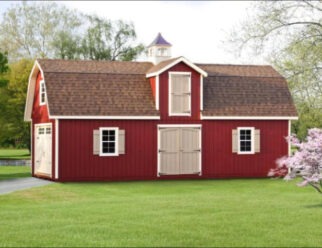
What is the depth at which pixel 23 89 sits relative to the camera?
4553 cm

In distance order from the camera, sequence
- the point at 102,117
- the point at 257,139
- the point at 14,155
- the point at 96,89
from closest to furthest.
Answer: the point at 102,117
the point at 96,89
the point at 257,139
the point at 14,155

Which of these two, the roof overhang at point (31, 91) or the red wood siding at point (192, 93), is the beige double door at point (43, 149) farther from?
the red wood siding at point (192, 93)

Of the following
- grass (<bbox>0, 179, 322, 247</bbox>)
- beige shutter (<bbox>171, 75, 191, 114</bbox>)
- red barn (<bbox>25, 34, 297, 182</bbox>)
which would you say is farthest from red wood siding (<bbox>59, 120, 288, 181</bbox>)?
grass (<bbox>0, 179, 322, 247</bbox>)

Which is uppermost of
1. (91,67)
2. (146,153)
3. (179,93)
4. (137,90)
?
(91,67)

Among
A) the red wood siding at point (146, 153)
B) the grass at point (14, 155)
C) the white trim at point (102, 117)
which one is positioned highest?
the white trim at point (102, 117)

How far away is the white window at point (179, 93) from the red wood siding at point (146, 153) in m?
0.51

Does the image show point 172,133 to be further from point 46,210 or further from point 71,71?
point 46,210

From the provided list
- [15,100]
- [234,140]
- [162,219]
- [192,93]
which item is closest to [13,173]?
[192,93]

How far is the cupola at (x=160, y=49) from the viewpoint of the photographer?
2884 cm

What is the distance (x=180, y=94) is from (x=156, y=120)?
5.07 feet

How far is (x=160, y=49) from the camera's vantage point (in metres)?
29.0

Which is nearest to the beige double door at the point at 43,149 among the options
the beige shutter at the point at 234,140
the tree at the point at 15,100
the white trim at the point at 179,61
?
the white trim at the point at 179,61

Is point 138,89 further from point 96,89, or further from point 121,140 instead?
point 121,140

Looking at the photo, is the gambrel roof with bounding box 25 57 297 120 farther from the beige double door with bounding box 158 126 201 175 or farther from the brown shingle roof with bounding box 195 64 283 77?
the beige double door with bounding box 158 126 201 175
